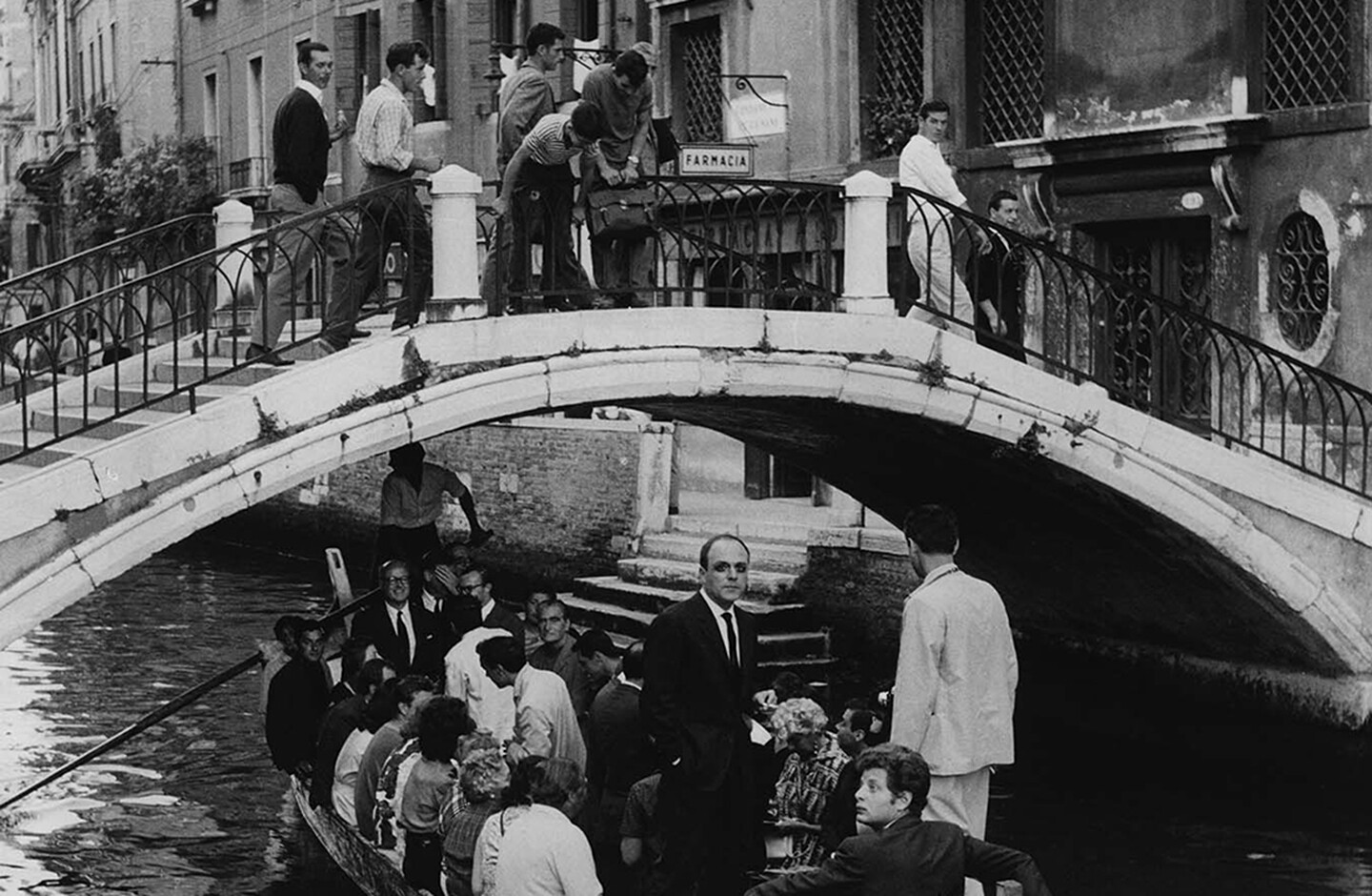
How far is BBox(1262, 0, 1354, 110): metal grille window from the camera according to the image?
480 inches

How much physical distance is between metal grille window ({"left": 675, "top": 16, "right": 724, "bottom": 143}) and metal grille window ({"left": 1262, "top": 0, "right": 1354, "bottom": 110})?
5618 mm

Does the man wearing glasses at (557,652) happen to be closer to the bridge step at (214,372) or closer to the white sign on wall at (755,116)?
the bridge step at (214,372)

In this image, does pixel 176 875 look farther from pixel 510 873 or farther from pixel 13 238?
pixel 13 238

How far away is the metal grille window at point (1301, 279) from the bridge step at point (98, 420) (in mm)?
5872

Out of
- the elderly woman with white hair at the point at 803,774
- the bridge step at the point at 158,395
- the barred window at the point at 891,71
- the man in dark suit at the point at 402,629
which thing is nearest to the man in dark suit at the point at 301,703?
the man in dark suit at the point at 402,629

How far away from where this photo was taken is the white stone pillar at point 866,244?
10.6 meters

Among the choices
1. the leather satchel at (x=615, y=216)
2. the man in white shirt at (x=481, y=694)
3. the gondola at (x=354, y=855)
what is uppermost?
the leather satchel at (x=615, y=216)

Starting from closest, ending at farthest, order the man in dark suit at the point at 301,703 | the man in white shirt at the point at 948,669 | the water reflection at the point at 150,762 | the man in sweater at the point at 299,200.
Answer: the man in white shirt at the point at 948,669 → the man in sweater at the point at 299,200 → the man in dark suit at the point at 301,703 → the water reflection at the point at 150,762

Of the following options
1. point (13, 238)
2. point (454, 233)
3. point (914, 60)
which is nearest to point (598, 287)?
point (454, 233)

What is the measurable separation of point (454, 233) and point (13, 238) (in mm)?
36513

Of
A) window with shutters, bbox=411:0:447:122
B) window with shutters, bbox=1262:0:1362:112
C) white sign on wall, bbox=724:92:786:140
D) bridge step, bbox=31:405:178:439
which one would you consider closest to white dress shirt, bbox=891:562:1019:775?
bridge step, bbox=31:405:178:439

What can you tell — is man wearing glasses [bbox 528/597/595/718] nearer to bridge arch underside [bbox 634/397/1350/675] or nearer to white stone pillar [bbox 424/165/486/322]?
white stone pillar [bbox 424/165/486/322]

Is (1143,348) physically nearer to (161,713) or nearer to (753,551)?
(753,551)

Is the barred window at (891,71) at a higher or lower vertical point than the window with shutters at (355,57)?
lower
